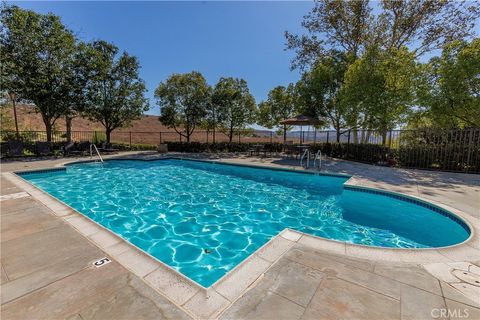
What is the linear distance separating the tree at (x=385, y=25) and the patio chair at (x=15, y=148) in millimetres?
17267

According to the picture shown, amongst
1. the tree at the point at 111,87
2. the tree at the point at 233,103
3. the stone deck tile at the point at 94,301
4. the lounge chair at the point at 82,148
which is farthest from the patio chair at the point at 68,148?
the stone deck tile at the point at 94,301

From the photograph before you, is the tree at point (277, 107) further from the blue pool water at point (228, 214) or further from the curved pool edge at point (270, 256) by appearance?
the curved pool edge at point (270, 256)

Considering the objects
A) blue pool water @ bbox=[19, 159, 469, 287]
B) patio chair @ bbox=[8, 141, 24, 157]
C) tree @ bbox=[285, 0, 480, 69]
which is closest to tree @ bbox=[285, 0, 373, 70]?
tree @ bbox=[285, 0, 480, 69]

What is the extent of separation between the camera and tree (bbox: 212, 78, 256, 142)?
15.1 m

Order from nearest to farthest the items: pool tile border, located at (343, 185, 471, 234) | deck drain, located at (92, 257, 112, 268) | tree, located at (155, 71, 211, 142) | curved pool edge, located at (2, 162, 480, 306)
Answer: curved pool edge, located at (2, 162, 480, 306) < deck drain, located at (92, 257, 112, 268) < pool tile border, located at (343, 185, 471, 234) < tree, located at (155, 71, 211, 142)

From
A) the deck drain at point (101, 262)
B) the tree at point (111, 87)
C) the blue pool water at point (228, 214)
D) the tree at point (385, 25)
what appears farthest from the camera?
the tree at point (111, 87)

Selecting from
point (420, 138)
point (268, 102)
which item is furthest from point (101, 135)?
point (420, 138)

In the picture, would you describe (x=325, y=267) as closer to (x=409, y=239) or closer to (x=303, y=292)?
(x=303, y=292)

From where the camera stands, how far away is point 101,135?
57.6 feet

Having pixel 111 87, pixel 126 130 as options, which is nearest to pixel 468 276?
pixel 111 87

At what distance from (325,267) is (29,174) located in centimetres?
1036

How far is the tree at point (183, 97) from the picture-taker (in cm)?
1495

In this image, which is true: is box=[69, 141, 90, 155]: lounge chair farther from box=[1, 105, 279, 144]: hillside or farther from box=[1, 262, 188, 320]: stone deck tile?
box=[1, 262, 188, 320]: stone deck tile
